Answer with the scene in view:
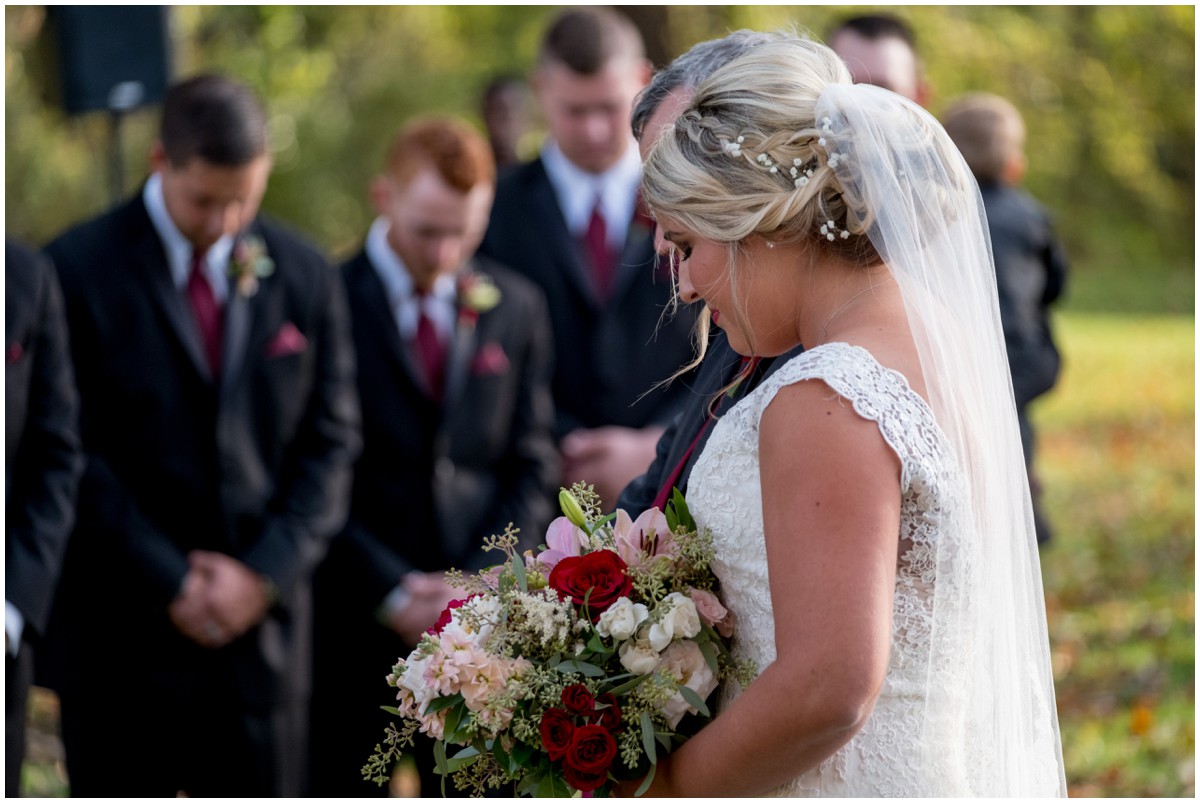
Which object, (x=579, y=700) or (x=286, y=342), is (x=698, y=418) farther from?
(x=286, y=342)

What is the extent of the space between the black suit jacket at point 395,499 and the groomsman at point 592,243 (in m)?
0.34

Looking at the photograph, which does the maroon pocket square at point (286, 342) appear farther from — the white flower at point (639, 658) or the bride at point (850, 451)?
the white flower at point (639, 658)

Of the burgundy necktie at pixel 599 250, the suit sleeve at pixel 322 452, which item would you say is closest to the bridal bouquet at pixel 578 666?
the suit sleeve at pixel 322 452

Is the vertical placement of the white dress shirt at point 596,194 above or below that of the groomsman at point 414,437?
above

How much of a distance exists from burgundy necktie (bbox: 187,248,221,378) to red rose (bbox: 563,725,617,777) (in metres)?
2.74

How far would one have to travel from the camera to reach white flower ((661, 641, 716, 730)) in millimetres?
2441

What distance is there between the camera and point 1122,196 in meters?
26.8

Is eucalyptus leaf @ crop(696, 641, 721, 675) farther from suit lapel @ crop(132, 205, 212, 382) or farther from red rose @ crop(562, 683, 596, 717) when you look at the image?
suit lapel @ crop(132, 205, 212, 382)

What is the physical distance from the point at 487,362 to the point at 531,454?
419mm

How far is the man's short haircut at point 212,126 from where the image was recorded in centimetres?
455

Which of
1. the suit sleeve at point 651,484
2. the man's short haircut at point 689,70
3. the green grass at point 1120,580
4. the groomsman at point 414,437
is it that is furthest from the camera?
the green grass at point 1120,580

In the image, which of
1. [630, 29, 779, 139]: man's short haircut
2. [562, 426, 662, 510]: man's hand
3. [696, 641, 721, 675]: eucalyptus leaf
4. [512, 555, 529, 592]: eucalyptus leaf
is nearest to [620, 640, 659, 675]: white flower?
[696, 641, 721, 675]: eucalyptus leaf

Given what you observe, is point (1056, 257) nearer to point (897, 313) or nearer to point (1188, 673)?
point (1188, 673)

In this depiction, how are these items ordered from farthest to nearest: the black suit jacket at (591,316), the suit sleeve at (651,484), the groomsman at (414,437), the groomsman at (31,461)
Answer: the black suit jacket at (591,316) < the groomsman at (414,437) < the groomsman at (31,461) < the suit sleeve at (651,484)
